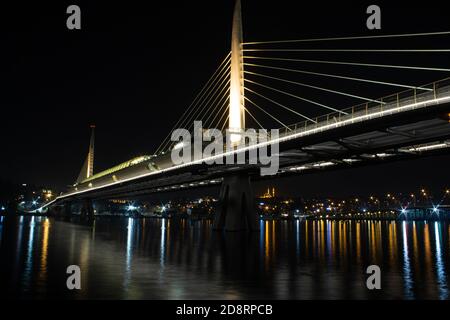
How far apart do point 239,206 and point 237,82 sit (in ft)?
46.0

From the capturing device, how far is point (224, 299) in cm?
1463

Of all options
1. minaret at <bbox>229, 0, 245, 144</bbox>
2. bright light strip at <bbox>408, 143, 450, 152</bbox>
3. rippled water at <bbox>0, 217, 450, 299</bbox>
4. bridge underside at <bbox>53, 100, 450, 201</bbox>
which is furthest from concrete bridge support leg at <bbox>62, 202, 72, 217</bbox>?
rippled water at <bbox>0, 217, 450, 299</bbox>

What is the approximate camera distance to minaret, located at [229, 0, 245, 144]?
4822 cm

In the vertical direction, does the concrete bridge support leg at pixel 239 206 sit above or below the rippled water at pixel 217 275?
above

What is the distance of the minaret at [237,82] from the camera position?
48.2 meters

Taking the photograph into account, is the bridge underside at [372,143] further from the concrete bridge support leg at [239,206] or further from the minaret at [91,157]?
the minaret at [91,157]

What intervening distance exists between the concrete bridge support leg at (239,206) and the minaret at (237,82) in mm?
8607

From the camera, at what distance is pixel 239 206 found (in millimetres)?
53531

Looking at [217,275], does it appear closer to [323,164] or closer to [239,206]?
[239,206]

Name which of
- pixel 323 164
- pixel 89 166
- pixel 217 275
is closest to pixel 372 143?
pixel 323 164

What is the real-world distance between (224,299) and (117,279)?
554 centimetres

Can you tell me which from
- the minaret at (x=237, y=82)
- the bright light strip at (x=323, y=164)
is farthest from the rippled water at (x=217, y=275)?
the bright light strip at (x=323, y=164)

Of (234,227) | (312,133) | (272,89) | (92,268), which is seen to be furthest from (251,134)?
(92,268)
